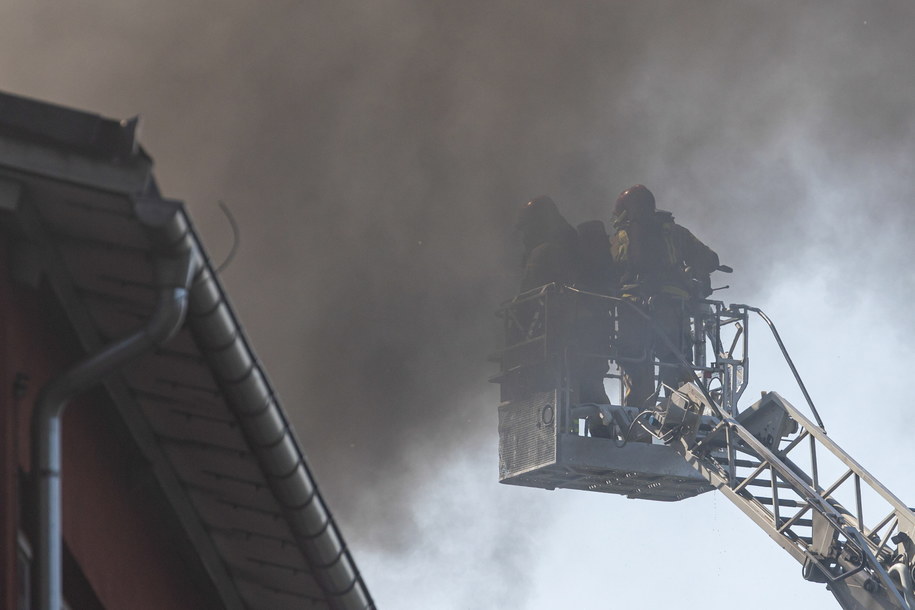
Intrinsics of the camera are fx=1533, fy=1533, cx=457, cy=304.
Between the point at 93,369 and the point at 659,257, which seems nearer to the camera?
the point at 93,369

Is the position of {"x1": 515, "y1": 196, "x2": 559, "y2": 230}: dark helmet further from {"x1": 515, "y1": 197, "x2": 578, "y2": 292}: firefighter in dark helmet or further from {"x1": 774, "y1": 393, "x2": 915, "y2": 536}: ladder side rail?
{"x1": 774, "y1": 393, "x2": 915, "y2": 536}: ladder side rail

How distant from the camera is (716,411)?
21.1 m

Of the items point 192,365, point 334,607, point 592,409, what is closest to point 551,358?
point 592,409

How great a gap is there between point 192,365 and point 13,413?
865 millimetres

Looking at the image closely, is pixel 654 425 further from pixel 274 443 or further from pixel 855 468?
pixel 274 443

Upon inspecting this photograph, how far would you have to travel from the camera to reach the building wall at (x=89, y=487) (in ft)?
17.0

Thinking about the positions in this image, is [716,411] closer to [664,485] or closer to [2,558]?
[664,485]

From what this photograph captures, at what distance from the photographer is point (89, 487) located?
6.07 metres

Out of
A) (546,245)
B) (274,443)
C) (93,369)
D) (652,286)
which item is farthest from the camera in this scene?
(546,245)

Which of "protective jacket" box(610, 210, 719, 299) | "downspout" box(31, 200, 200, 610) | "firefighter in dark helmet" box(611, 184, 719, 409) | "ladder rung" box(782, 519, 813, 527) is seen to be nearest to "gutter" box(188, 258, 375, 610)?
"downspout" box(31, 200, 200, 610)

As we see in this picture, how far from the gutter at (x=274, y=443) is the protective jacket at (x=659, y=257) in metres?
15.6

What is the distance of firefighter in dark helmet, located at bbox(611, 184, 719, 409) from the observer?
22.2m

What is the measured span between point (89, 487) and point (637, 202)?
17559 millimetres

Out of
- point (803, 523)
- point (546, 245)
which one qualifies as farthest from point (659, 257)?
point (803, 523)
